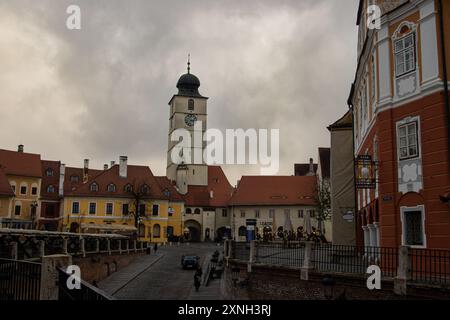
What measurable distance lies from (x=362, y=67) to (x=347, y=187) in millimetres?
8789

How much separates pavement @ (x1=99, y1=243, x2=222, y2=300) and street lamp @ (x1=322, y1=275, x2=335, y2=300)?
1267 cm

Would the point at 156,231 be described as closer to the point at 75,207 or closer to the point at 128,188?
the point at 128,188

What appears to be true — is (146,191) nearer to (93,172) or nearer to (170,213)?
(170,213)

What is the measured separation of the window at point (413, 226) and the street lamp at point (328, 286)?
3.28m

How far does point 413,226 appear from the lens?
733 inches

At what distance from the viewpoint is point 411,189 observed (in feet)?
61.0

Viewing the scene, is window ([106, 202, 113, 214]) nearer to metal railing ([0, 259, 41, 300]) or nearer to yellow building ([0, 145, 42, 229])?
yellow building ([0, 145, 42, 229])

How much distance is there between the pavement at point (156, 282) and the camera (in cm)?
3088

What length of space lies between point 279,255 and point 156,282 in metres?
16.1

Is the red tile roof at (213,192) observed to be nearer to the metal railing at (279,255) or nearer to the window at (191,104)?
the window at (191,104)

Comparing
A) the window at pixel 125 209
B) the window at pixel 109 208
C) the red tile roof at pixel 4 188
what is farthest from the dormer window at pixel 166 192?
the red tile roof at pixel 4 188

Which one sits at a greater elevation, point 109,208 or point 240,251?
point 109,208

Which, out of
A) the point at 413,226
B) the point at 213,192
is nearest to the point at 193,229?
the point at 213,192
